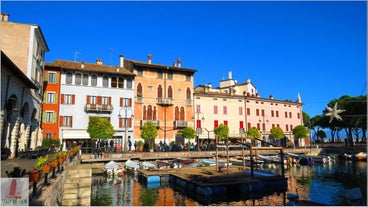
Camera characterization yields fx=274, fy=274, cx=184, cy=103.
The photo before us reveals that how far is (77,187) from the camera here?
18.7 metres

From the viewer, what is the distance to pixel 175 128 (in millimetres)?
46875

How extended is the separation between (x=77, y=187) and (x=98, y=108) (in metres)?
23.5

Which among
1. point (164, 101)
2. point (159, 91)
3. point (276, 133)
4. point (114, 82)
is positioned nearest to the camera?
point (114, 82)

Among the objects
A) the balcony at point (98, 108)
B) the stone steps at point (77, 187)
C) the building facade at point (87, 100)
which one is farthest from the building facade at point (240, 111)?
the stone steps at point (77, 187)

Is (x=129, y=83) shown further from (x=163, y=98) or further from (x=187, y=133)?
(x=187, y=133)

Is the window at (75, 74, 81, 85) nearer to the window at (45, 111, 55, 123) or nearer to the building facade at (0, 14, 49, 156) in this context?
the window at (45, 111, 55, 123)

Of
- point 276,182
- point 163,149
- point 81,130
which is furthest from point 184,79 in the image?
point 276,182

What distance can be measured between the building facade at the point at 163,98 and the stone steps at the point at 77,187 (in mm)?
24080

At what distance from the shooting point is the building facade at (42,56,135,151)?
39.3 meters

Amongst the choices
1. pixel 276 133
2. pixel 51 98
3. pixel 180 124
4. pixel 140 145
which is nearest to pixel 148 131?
pixel 140 145

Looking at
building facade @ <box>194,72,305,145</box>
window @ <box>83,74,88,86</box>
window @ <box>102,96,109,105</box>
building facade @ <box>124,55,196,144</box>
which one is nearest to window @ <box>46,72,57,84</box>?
window @ <box>83,74,88,86</box>

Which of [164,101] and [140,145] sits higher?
[164,101]

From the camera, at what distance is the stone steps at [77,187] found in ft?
56.7

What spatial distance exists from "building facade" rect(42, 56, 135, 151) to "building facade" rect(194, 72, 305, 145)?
13135 millimetres
